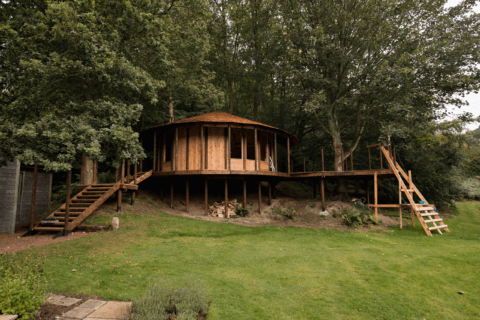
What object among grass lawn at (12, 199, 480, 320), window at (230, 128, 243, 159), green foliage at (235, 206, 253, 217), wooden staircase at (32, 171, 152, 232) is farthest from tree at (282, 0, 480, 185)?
wooden staircase at (32, 171, 152, 232)

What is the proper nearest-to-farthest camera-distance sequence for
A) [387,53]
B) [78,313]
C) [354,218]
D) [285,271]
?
[78,313]
[285,271]
[354,218]
[387,53]

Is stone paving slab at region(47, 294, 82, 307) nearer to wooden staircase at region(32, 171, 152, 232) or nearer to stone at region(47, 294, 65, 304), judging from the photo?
stone at region(47, 294, 65, 304)

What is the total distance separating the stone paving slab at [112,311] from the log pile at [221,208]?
1010 cm

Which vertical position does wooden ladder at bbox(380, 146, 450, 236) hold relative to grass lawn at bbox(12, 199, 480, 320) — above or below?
above

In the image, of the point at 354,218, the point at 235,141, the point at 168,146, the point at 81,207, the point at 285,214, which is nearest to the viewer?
the point at 81,207

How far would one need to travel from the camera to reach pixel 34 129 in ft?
27.8

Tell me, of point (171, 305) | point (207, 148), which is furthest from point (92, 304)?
point (207, 148)

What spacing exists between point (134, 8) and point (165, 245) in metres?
9.93

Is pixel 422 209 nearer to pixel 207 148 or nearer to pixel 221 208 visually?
pixel 221 208

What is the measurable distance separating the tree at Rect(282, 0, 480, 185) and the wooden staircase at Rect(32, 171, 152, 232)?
11.8 meters

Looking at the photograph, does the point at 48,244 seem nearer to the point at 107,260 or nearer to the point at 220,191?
the point at 107,260

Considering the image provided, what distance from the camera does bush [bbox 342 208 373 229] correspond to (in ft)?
42.8

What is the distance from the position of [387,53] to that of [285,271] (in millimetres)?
A: 15838

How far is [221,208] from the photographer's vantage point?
15219 millimetres
